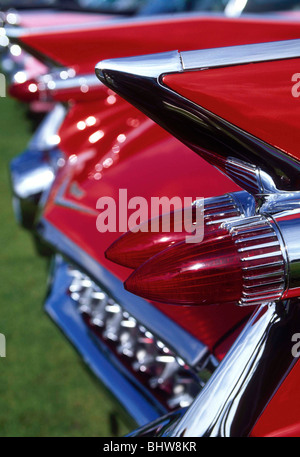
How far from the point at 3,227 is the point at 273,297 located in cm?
335

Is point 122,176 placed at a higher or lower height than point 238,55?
lower

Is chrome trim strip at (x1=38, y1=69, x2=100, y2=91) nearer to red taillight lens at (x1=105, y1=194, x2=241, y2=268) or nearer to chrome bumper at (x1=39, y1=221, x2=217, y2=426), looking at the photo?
chrome bumper at (x1=39, y1=221, x2=217, y2=426)

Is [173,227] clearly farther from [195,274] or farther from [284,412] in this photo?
[284,412]

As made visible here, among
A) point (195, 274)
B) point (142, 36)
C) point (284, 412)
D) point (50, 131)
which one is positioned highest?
point (142, 36)

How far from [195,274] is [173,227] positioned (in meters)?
0.16

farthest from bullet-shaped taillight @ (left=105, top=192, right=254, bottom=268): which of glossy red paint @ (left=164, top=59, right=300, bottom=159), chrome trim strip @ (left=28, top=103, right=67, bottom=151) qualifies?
chrome trim strip @ (left=28, top=103, right=67, bottom=151)

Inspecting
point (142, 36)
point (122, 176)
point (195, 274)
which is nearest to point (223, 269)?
point (195, 274)

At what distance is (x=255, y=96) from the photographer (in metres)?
0.80

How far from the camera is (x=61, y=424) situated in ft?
7.07

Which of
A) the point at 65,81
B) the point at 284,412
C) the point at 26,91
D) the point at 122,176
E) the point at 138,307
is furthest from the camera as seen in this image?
the point at 26,91

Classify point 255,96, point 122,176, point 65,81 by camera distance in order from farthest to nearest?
point 65,81 < point 122,176 < point 255,96

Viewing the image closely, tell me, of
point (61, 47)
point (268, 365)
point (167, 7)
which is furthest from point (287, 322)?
point (167, 7)

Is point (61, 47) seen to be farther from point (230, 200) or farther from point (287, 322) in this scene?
point (287, 322)

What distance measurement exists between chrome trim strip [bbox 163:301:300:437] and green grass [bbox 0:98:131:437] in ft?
2.39
